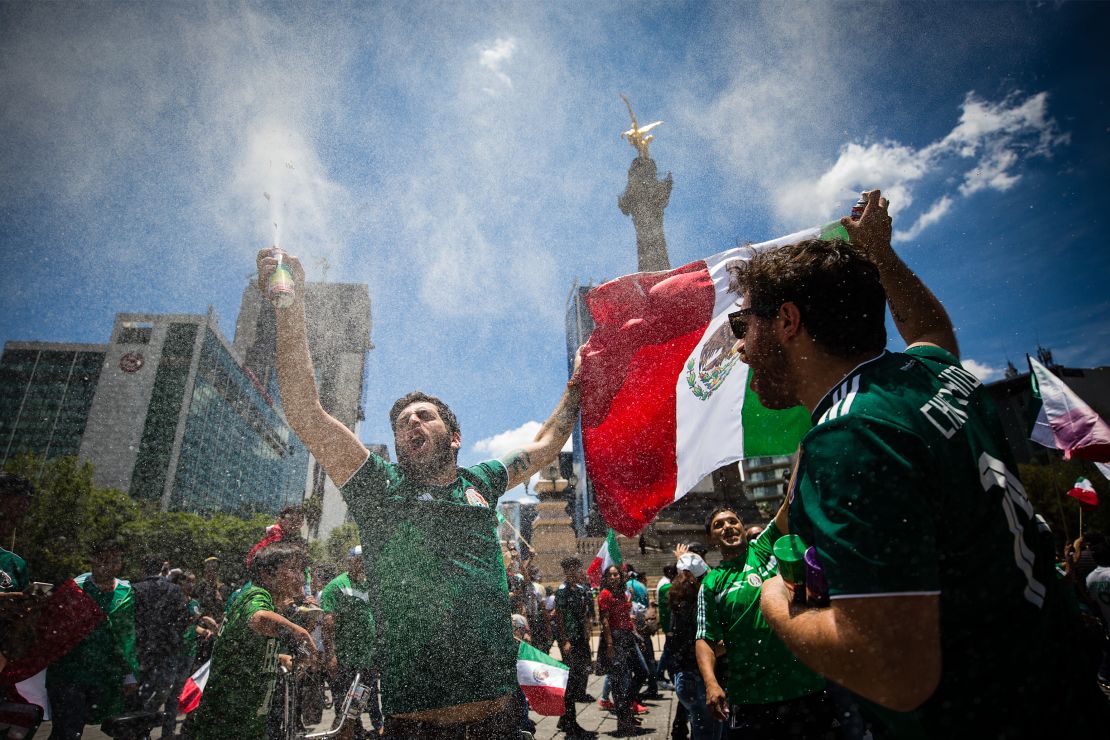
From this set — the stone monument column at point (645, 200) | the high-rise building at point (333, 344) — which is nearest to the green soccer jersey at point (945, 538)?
the stone monument column at point (645, 200)

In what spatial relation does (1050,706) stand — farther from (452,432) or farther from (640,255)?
(640,255)

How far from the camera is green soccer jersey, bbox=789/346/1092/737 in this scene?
36.3 inches

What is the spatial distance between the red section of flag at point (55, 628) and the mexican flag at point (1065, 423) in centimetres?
869

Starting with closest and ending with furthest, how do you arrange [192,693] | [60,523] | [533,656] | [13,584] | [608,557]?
[533,656] → [13,584] → [192,693] → [608,557] → [60,523]

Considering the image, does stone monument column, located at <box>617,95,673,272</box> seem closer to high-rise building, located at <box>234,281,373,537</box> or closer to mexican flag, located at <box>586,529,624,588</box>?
mexican flag, located at <box>586,529,624,588</box>

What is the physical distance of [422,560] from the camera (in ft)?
6.23

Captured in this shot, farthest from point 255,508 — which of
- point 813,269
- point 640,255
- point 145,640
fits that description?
point 813,269

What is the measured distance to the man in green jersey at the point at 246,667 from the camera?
3.17 meters

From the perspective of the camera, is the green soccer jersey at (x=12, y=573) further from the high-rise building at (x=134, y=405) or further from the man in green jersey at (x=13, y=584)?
the high-rise building at (x=134, y=405)

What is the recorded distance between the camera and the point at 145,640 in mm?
5754

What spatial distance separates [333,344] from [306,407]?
123743 mm

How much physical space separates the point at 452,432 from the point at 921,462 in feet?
6.12

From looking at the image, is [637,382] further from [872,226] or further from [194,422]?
[194,422]

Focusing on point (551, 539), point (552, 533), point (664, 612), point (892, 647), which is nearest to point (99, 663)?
point (664, 612)
